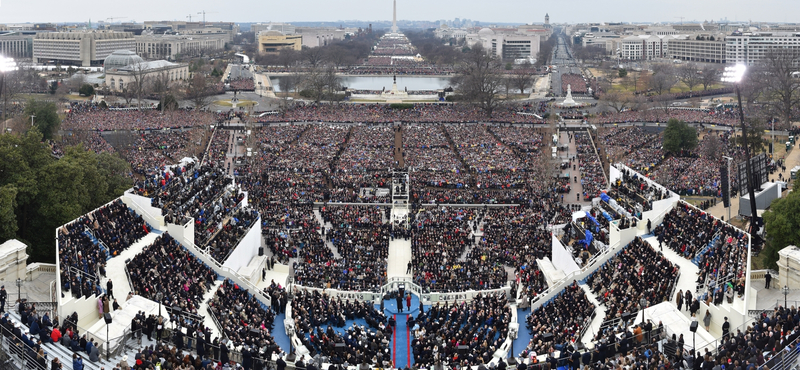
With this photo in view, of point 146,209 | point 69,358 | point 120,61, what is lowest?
point 69,358

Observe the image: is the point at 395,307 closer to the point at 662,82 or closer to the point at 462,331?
the point at 462,331

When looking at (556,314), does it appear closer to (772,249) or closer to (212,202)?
(772,249)

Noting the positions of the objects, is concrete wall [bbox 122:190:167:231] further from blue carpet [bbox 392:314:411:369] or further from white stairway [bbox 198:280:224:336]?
blue carpet [bbox 392:314:411:369]

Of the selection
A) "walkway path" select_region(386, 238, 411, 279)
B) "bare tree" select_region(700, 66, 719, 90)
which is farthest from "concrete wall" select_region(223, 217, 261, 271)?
"bare tree" select_region(700, 66, 719, 90)

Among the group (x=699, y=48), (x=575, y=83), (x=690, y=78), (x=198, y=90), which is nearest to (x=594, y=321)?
(x=198, y=90)

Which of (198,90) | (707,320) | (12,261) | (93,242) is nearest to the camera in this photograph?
(707,320)

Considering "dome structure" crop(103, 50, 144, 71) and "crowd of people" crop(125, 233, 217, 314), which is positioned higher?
"dome structure" crop(103, 50, 144, 71)

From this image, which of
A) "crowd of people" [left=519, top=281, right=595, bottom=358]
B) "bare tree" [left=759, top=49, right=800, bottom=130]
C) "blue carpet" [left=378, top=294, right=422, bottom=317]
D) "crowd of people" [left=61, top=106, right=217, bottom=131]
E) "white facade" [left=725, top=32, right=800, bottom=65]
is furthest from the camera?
"white facade" [left=725, top=32, right=800, bottom=65]

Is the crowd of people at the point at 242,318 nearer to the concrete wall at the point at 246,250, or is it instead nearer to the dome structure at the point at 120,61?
the concrete wall at the point at 246,250
